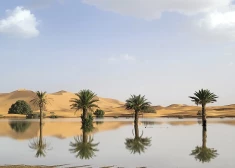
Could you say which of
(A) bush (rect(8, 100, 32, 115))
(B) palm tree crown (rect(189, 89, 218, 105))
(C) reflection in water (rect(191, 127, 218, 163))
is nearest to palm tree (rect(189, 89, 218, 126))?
(B) palm tree crown (rect(189, 89, 218, 105))

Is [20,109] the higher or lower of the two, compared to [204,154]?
Result: higher

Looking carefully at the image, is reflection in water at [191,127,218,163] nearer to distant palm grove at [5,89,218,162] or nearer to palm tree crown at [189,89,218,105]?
distant palm grove at [5,89,218,162]

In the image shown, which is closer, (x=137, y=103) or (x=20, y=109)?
(x=137, y=103)

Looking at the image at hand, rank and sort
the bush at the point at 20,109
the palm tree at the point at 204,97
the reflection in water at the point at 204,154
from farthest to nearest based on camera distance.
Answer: the bush at the point at 20,109, the palm tree at the point at 204,97, the reflection in water at the point at 204,154

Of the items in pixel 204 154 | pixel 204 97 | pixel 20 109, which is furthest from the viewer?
pixel 20 109

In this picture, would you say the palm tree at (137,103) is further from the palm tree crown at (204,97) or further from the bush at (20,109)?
the bush at (20,109)

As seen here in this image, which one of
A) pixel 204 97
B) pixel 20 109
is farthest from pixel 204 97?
pixel 20 109

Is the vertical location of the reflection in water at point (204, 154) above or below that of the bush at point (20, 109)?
below

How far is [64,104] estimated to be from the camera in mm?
181000

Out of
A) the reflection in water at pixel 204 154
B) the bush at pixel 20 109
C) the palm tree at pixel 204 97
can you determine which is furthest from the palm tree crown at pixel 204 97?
the bush at pixel 20 109

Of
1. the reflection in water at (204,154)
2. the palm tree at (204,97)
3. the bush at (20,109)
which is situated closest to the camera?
the reflection in water at (204,154)

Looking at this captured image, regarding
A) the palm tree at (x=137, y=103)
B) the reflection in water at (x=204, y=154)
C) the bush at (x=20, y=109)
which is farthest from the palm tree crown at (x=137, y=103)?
the bush at (x=20, y=109)

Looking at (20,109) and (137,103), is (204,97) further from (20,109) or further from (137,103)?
(20,109)

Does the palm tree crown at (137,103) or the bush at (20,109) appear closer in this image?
the palm tree crown at (137,103)
